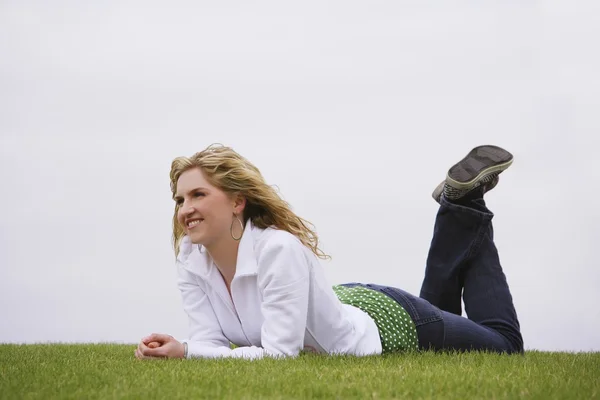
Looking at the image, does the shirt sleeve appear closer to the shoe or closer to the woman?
the woman

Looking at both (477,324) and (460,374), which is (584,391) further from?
(477,324)

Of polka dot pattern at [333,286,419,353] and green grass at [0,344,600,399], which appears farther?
polka dot pattern at [333,286,419,353]

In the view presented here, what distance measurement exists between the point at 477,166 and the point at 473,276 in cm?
102

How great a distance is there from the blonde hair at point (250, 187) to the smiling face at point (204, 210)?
7cm

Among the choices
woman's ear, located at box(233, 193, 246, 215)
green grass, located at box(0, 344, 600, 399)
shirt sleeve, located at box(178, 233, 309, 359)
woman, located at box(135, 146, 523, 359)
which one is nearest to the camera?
green grass, located at box(0, 344, 600, 399)

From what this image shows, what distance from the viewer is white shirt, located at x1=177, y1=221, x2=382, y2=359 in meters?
5.76

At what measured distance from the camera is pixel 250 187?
20.6 ft

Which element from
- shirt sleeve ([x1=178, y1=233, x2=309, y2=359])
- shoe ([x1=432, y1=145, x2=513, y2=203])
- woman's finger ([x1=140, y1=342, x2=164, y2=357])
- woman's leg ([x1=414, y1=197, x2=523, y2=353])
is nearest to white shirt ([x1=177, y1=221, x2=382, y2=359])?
shirt sleeve ([x1=178, y1=233, x2=309, y2=359])

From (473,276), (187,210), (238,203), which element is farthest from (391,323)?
(187,210)

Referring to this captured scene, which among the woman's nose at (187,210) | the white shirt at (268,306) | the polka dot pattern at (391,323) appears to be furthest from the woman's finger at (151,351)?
the polka dot pattern at (391,323)

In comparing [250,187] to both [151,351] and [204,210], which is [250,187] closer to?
[204,210]

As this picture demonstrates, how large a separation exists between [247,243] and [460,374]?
6.31 ft

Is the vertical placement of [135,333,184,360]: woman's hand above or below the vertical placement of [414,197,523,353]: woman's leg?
below

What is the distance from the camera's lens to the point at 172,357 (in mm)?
6070
